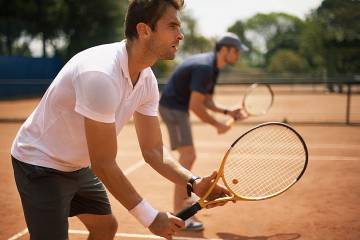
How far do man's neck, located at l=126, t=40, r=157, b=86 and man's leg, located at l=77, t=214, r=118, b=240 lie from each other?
3.61ft

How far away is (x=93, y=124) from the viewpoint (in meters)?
2.18

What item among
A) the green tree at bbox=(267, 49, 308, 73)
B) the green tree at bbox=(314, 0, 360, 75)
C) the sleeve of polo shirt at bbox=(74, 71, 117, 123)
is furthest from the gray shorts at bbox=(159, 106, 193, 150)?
the green tree at bbox=(267, 49, 308, 73)

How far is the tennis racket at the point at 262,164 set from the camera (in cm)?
296

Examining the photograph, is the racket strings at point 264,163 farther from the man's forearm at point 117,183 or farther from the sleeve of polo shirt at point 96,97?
the sleeve of polo shirt at point 96,97

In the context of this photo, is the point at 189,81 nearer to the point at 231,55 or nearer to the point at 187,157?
the point at 231,55

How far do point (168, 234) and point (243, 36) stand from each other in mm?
54739

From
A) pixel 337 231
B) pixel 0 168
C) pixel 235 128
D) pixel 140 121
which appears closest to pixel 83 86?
pixel 140 121

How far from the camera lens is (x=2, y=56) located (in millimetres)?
27016

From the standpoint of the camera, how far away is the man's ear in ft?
7.87

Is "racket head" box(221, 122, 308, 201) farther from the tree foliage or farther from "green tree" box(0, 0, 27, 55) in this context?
the tree foliage

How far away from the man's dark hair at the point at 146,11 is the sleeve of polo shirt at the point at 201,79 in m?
2.45

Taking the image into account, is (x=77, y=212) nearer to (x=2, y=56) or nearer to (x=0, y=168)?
(x=0, y=168)

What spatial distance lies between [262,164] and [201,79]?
1.59 meters

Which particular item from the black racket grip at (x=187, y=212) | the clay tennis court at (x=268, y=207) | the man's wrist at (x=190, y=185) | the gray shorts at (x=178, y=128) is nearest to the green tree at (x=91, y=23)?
the clay tennis court at (x=268, y=207)
